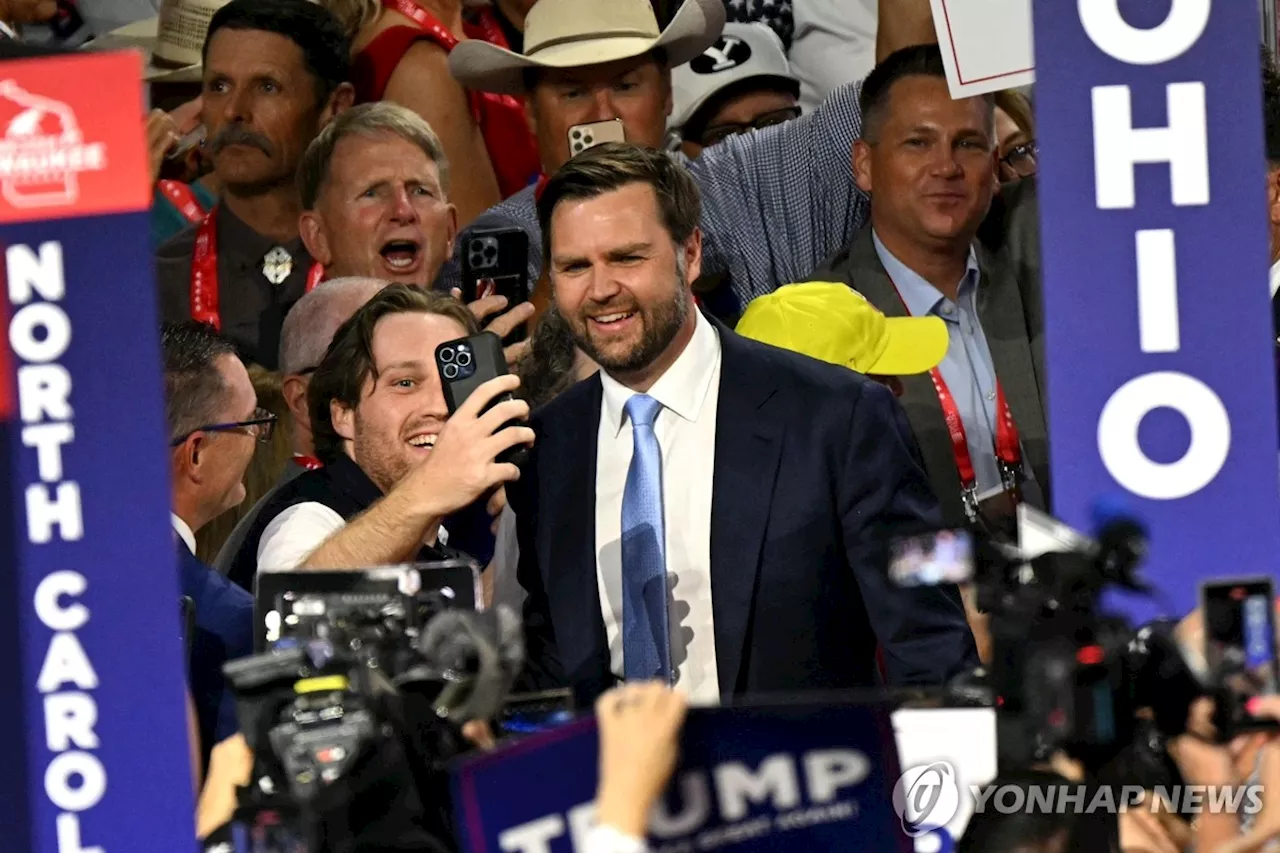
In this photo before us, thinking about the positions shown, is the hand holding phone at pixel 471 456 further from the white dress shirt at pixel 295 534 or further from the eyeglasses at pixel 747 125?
the eyeglasses at pixel 747 125

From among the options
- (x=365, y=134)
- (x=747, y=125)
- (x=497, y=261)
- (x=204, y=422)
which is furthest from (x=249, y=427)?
(x=747, y=125)

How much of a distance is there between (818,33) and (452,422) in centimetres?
278

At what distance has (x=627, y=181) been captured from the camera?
148 inches

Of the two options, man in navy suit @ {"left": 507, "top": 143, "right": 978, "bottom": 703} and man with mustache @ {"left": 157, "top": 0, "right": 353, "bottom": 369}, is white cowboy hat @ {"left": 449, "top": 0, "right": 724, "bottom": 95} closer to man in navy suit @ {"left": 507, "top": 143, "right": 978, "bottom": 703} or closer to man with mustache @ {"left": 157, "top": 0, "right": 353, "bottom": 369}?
man with mustache @ {"left": 157, "top": 0, "right": 353, "bottom": 369}

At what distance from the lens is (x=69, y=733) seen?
2533 mm

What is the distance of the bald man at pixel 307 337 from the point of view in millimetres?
4480

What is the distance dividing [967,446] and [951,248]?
0.54 metres

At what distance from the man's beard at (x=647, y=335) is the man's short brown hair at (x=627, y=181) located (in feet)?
0.51

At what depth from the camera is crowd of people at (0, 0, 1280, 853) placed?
3.51 meters

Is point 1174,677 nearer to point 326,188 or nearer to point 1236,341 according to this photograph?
point 1236,341

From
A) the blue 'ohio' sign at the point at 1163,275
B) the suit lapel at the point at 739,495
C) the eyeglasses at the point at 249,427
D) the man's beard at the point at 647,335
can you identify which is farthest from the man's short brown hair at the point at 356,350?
the blue 'ohio' sign at the point at 1163,275

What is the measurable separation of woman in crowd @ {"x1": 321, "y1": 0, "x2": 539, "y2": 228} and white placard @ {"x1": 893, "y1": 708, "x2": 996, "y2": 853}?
116 inches

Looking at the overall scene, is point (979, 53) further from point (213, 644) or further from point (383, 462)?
point (213, 644)

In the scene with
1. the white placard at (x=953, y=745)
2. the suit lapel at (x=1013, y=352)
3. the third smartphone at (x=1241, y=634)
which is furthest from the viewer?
the suit lapel at (x=1013, y=352)
